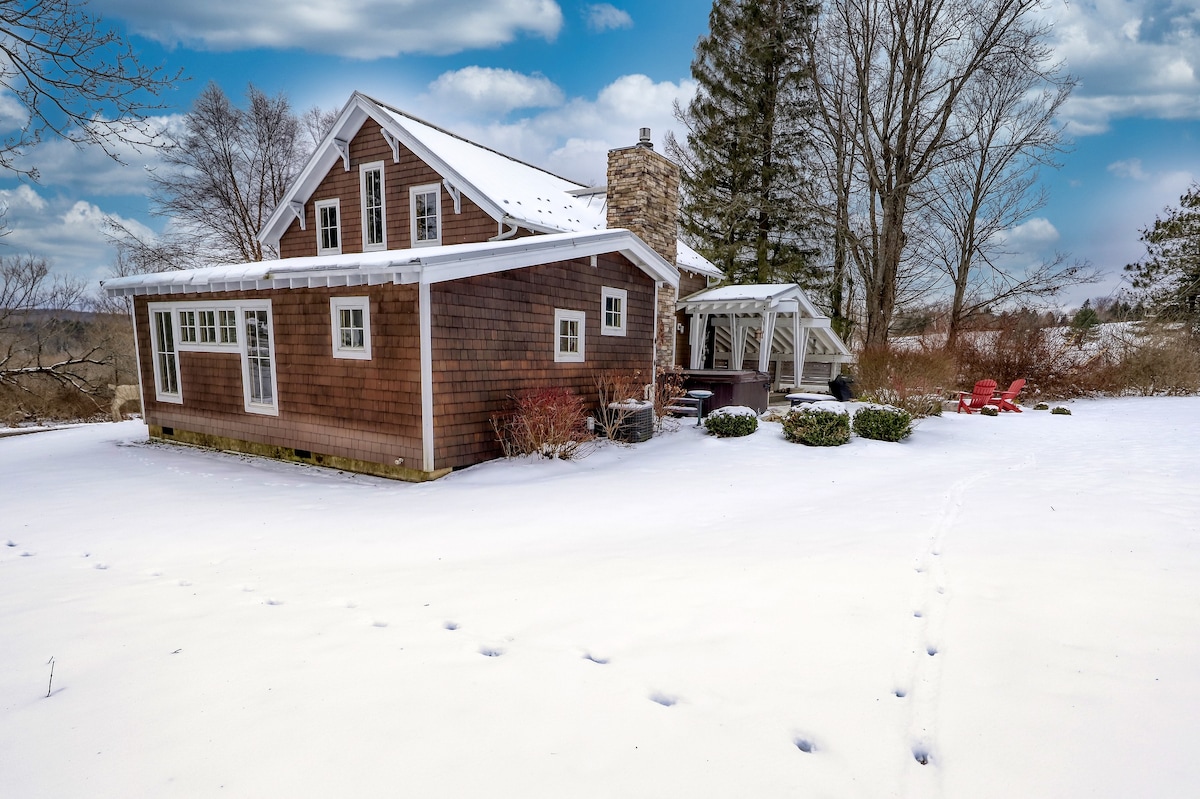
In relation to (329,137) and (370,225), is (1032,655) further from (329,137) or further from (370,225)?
(329,137)

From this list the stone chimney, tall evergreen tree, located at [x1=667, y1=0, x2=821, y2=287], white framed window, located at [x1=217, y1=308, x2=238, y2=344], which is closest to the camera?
white framed window, located at [x1=217, y1=308, x2=238, y2=344]

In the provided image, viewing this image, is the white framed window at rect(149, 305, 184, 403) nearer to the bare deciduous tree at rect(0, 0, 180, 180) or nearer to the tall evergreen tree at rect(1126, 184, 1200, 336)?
the bare deciduous tree at rect(0, 0, 180, 180)

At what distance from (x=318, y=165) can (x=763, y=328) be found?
466 inches

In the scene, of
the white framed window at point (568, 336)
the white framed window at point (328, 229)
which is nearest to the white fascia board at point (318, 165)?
the white framed window at point (328, 229)

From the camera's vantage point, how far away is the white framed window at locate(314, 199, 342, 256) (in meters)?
13.3

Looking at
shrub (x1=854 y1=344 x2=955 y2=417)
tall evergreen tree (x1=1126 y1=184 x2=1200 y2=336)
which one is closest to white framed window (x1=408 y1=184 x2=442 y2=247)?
shrub (x1=854 y1=344 x2=955 y2=417)

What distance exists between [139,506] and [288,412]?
2.66 m

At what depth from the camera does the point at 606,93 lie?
114ft

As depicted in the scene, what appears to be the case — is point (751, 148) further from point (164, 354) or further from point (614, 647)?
point (614, 647)

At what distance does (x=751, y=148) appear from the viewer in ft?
68.3

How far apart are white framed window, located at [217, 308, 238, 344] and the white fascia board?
5.60 metres

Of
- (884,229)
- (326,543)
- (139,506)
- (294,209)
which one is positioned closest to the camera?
(326,543)

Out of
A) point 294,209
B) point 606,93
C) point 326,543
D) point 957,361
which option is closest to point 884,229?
point 957,361

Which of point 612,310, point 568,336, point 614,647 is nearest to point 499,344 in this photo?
point 568,336
